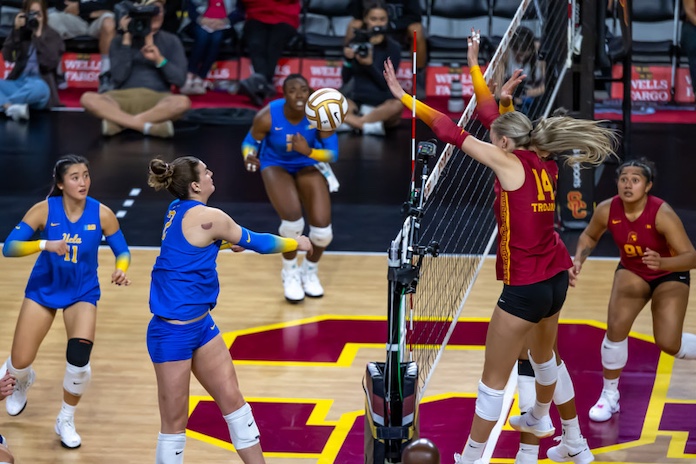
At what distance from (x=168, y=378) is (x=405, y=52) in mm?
10219

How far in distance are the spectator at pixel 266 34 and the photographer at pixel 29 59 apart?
2.46 metres

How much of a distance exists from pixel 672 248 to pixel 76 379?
3.61 m

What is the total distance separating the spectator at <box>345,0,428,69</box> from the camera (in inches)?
584

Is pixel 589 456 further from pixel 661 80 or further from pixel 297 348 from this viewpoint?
pixel 661 80

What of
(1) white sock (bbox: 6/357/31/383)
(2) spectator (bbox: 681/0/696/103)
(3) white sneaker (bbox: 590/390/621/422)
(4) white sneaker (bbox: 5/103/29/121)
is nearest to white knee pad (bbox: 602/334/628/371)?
(3) white sneaker (bbox: 590/390/621/422)

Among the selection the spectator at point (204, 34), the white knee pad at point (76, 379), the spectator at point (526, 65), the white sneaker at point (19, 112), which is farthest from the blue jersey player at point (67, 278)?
the spectator at point (204, 34)

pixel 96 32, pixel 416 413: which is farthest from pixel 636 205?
pixel 96 32

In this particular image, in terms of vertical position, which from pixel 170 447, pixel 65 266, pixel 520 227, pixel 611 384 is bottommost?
pixel 611 384

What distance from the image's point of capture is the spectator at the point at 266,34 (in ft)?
49.2

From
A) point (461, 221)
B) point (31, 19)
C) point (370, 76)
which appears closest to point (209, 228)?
point (461, 221)

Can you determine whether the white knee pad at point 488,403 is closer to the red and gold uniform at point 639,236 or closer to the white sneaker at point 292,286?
the red and gold uniform at point 639,236

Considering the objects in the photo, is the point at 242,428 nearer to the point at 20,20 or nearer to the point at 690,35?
the point at 690,35

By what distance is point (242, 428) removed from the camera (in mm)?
5871

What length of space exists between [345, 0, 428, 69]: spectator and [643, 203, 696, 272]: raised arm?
8318 mm
